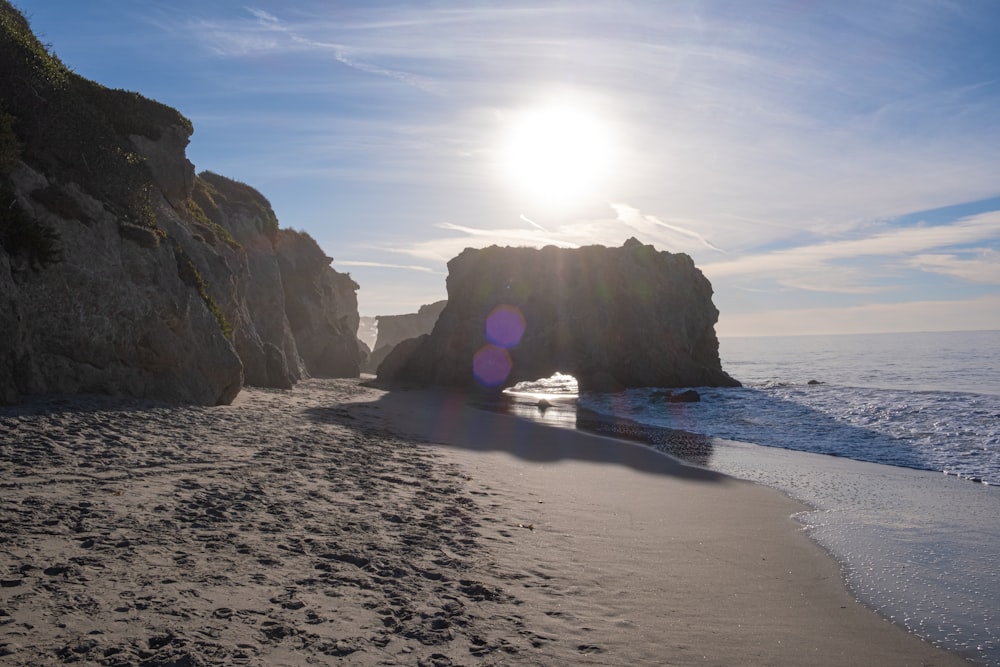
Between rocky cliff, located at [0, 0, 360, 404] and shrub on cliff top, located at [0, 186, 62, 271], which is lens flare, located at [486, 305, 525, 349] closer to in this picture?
rocky cliff, located at [0, 0, 360, 404]

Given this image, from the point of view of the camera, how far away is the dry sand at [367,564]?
4344mm

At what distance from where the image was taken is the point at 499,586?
579 centimetres

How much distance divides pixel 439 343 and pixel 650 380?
15.5m

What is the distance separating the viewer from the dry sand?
4.34m

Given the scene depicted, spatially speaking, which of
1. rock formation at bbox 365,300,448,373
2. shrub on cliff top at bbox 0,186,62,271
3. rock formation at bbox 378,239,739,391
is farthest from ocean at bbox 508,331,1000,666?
rock formation at bbox 365,300,448,373

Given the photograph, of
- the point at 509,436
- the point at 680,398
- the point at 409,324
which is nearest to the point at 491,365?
the point at 680,398

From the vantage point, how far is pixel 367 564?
19.3 ft

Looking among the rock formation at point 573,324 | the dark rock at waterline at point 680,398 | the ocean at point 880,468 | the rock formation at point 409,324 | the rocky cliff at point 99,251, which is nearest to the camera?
the ocean at point 880,468

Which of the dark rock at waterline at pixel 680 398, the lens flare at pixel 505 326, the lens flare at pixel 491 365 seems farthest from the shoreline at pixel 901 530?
the lens flare at pixel 505 326

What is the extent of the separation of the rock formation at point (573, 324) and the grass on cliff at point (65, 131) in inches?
1147

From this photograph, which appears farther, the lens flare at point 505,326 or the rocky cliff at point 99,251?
the lens flare at point 505,326

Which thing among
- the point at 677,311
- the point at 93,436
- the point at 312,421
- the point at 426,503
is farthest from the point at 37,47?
the point at 677,311

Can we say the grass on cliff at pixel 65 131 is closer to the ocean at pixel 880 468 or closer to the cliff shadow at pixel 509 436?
the cliff shadow at pixel 509 436

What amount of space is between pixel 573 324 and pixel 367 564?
1582 inches
